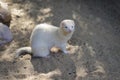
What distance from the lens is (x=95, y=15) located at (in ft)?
19.7

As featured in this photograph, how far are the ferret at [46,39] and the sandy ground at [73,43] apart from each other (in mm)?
101

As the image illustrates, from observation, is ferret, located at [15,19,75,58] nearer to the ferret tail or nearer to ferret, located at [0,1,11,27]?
the ferret tail

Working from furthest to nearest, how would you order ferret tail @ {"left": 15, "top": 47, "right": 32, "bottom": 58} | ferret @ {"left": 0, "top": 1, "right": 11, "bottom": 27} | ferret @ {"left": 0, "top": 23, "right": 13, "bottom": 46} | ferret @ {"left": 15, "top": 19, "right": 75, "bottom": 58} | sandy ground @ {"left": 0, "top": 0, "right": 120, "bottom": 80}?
ferret @ {"left": 0, "top": 1, "right": 11, "bottom": 27} → ferret @ {"left": 0, "top": 23, "right": 13, "bottom": 46} → ferret tail @ {"left": 15, "top": 47, "right": 32, "bottom": 58} → ferret @ {"left": 15, "top": 19, "right": 75, "bottom": 58} → sandy ground @ {"left": 0, "top": 0, "right": 120, "bottom": 80}

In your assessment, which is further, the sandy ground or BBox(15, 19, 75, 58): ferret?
BBox(15, 19, 75, 58): ferret

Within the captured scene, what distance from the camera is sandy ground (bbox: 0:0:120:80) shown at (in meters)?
4.57

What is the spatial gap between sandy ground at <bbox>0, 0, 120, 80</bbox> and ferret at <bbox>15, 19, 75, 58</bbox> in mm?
101

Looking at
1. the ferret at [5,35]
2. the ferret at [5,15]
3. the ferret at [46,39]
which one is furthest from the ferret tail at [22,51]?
the ferret at [5,15]

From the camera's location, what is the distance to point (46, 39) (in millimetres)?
4758

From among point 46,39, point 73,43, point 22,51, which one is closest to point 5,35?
point 22,51

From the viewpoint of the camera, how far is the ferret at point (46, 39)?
4730 millimetres

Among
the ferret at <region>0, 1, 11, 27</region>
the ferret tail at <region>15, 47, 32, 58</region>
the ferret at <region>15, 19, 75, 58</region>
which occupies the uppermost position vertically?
the ferret at <region>0, 1, 11, 27</region>

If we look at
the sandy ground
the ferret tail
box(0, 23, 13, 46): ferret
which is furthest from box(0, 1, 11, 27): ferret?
the ferret tail

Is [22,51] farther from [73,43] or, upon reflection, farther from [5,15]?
[5,15]

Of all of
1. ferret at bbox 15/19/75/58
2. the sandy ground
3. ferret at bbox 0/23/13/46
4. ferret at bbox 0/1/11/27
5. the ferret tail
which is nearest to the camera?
the sandy ground
